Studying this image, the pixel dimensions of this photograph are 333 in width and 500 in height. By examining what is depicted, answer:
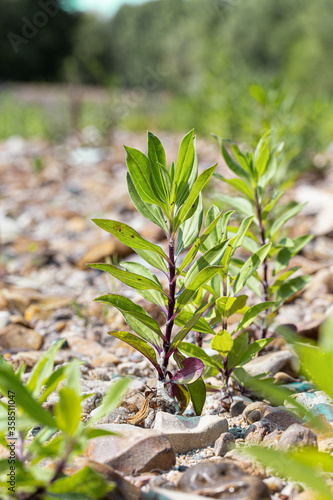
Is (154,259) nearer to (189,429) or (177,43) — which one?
(189,429)

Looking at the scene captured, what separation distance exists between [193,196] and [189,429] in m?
0.51

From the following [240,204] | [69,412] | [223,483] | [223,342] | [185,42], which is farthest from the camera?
[185,42]

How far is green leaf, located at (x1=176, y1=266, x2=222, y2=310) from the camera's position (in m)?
1.08

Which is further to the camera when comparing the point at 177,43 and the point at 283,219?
the point at 177,43

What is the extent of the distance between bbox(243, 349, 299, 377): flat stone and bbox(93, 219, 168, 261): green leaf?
0.56 m

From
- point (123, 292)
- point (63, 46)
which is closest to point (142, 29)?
point (63, 46)

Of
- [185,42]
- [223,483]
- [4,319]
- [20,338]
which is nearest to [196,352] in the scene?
[223,483]

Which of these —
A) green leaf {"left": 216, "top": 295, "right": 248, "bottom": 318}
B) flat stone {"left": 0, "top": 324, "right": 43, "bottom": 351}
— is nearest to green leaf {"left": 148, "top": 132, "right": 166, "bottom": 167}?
green leaf {"left": 216, "top": 295, "right": 248, "bottom": 318}

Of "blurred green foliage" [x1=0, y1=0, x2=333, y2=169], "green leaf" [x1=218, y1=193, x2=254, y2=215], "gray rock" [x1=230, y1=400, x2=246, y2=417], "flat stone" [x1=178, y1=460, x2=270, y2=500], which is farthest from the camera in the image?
"blurred green foliage" [x1=0, y1=0, x2=333, y2=169]

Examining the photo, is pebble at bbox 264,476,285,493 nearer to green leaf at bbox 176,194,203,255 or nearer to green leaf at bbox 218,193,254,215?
green leaf at bbox 176,194,203,255

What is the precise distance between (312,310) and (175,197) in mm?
1168

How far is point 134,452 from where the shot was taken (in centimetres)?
99

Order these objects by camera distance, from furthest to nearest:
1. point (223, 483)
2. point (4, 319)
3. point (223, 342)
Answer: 1. point (4, 319)
2. point (223, 342)
3. point (223, 483)

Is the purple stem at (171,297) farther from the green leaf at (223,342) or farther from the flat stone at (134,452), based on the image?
the flat stone at (134,452)
